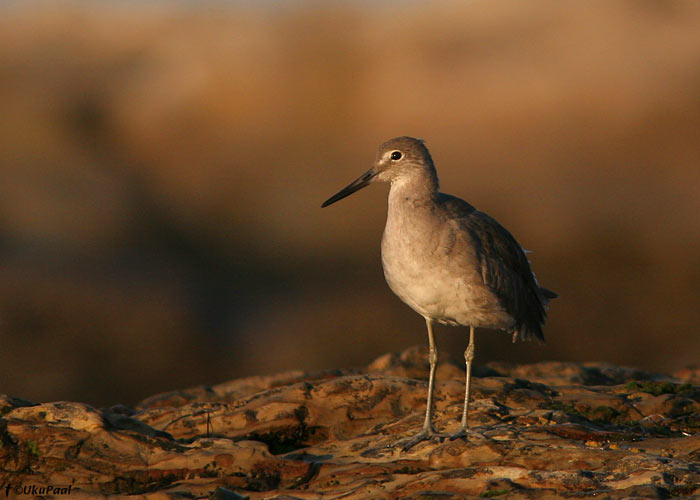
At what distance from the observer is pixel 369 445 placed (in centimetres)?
830

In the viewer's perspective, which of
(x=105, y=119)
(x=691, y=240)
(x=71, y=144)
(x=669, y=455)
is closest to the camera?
(x=669, y=455)

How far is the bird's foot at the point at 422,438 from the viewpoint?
26.3ft

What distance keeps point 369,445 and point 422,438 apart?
0.54 meters

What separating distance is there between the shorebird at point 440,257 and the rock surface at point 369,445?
0.52 m

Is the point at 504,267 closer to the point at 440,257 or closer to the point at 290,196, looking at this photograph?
the point at 440,257

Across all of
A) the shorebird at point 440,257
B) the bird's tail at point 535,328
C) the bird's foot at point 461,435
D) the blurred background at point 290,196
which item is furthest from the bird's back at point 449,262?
the blurred background at point 290,196

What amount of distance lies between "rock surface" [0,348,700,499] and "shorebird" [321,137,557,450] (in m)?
0.52

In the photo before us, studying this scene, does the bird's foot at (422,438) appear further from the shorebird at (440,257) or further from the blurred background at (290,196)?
the blurred background at (290,196)

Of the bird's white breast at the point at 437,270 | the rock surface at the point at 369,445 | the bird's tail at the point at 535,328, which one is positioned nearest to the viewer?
the rock surface at the point at 369,445

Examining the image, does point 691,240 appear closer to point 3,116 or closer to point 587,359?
point 587,359

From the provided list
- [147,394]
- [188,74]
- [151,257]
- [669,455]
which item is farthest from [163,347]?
[188,74]

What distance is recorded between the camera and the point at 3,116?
36.4 metres

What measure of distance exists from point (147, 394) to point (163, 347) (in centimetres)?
219

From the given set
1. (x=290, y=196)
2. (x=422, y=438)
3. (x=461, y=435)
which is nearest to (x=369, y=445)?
(x=422, y=438)
